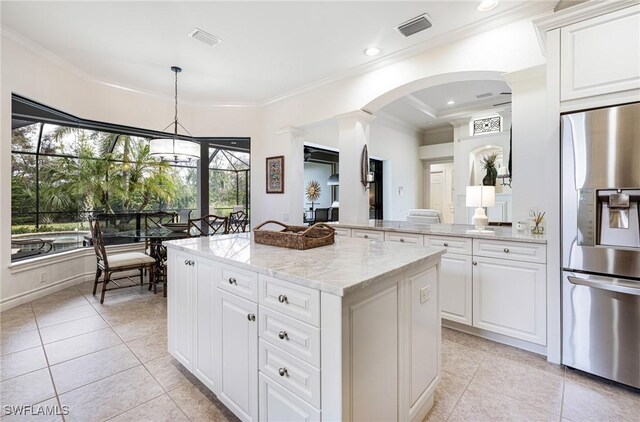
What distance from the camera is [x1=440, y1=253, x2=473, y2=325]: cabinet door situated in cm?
271

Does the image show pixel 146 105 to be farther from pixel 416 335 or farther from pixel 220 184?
pixel 416 335

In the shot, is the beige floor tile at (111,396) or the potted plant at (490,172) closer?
the beige floor tile at (111,396)

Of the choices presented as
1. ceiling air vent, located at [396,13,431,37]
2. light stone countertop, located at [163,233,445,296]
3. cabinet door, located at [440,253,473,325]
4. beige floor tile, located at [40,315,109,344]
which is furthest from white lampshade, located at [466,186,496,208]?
beige floor tile, located at [40,315,109,344]

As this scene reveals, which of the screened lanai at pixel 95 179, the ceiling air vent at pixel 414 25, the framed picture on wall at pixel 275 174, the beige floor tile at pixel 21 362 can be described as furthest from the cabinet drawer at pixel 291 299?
the framed picture on wall at pixel 275 174

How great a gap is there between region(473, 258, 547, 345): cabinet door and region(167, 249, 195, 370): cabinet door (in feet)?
7.73

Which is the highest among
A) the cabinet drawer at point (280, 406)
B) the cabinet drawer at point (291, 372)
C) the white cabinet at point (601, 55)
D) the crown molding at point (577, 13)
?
the crown molding at point (577, 13)

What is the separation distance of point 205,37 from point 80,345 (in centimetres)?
319

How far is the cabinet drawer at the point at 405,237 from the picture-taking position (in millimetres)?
3002

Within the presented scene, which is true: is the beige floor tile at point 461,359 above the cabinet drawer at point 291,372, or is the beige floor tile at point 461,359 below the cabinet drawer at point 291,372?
below

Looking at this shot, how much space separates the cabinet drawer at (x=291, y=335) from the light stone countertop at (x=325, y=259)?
18cm

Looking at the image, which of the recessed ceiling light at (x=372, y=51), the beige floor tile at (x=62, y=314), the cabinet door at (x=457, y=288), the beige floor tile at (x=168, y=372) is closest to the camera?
the beige floor tile at (x=168, y=372)

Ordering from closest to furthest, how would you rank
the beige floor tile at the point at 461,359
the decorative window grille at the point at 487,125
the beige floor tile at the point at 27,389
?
1. the beige floor tile at the point at 27,389
2. the beige floor tile at the point at 461,359
3. the decorative window grille at the point at 487,125

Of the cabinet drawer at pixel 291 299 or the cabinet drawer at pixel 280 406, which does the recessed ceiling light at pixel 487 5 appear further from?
the cabinet drawer at pixel 280 406

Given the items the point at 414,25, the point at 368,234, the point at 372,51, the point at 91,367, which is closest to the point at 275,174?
the point at 368,234
